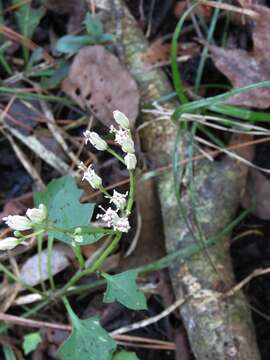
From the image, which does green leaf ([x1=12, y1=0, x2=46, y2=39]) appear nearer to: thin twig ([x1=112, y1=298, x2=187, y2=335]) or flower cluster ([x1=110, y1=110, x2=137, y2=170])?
flower cluster ([x1=110, y1=110, x2=137, y2=170])

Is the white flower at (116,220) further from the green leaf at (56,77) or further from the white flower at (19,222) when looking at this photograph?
the green leaf at (56,77)

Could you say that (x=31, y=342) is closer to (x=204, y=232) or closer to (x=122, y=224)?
(x=204, y=232)

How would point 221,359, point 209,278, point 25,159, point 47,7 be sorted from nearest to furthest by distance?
1. point 221,359
2. point 209,278
3. point 25,159
4. point 47,7

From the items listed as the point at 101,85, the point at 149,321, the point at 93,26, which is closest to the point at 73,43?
the point at 93,26

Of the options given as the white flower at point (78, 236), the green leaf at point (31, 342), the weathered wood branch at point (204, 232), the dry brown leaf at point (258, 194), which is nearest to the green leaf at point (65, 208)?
the white flower at point (78, 236)

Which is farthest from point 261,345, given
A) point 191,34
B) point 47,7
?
point 47,7

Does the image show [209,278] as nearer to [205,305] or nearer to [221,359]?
[205,305]
